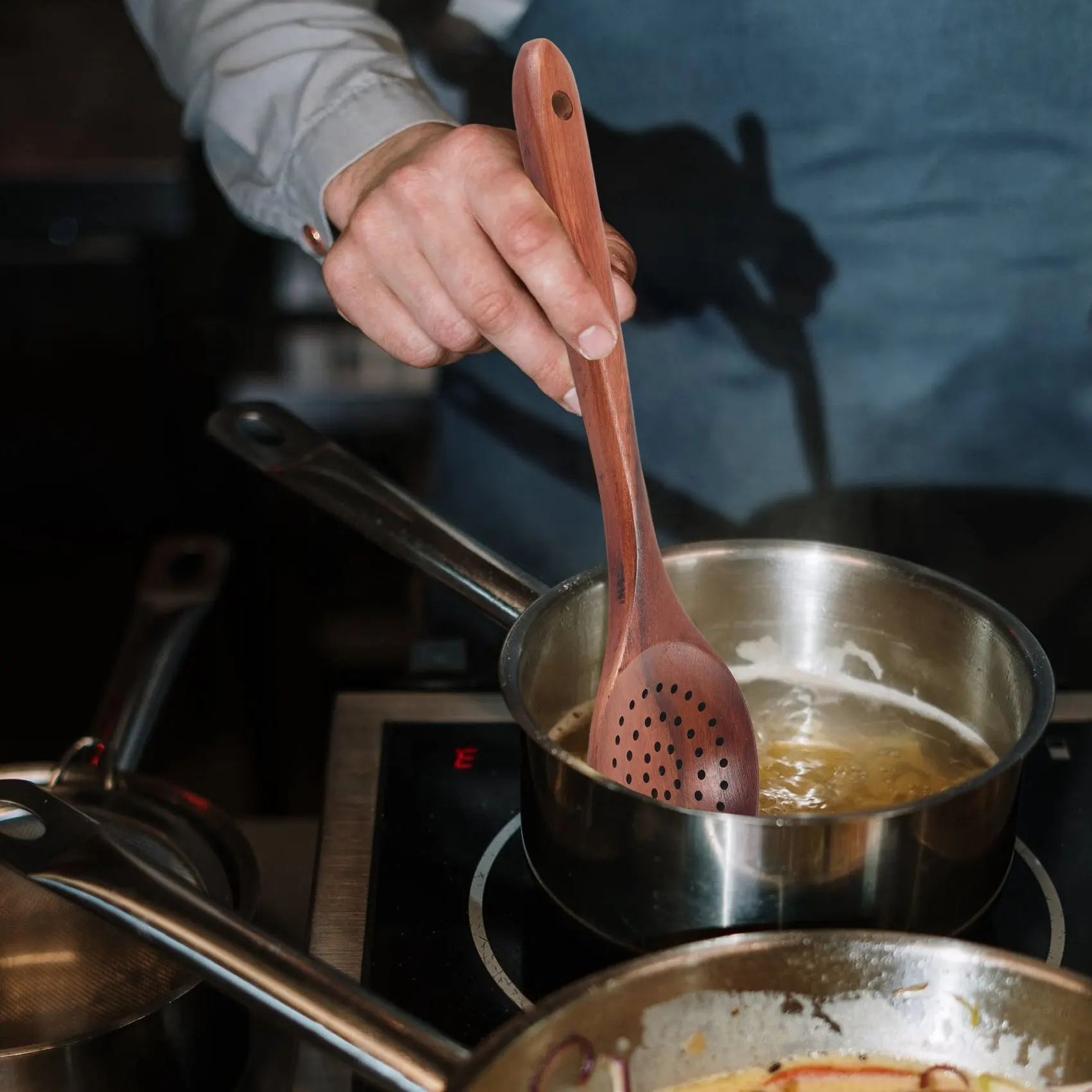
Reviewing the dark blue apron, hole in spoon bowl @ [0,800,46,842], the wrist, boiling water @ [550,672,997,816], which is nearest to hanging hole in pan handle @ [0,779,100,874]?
hole in spoon bowl @ [0,800,46,842]

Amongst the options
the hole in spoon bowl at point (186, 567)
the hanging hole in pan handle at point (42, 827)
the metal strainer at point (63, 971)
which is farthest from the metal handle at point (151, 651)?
the hanging hole in pan handle at point (42, 827)

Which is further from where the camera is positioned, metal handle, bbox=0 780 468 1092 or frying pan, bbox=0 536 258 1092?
frying pan, bbox=0 536 258 1092

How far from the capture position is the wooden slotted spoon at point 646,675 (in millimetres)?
628

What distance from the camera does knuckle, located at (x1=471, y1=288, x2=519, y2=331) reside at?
65 centimetres

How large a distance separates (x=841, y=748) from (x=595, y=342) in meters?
0.28

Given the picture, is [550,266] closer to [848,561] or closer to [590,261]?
[590,261]

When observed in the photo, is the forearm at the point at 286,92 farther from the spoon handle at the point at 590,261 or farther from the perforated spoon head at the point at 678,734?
the perforated spoon head at the point at 678,734

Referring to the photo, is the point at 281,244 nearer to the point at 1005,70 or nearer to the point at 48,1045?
the point at 1005,70

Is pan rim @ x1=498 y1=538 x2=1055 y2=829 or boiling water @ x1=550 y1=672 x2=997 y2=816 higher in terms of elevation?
pan rim @ x1=498 y1=538 x2=1055 y2=829

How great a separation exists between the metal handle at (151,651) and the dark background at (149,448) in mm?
803

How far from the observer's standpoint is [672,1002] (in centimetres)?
47

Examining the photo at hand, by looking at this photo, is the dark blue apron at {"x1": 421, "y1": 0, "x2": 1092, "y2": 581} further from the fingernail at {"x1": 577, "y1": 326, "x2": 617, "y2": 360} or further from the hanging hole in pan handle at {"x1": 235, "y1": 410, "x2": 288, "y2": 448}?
the fingernail at {"x1": 577, "y1": 326, "x2": 617, "y2": 360}

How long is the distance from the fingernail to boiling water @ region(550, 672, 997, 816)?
22 centimetres

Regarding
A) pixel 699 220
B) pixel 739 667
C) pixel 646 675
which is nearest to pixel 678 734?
pixel 646 675
